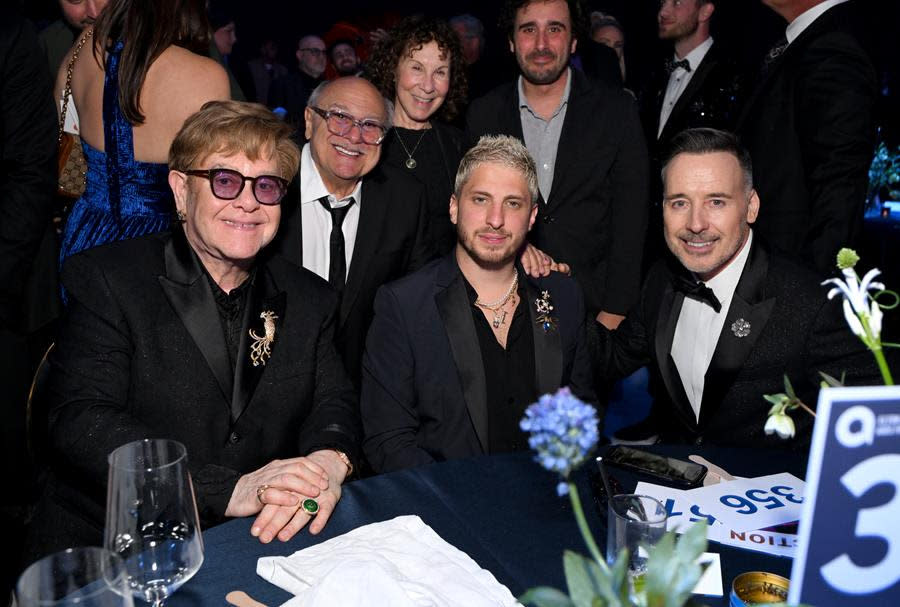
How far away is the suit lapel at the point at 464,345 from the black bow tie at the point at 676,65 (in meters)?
2.91

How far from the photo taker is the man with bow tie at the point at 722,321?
2369 millimetres

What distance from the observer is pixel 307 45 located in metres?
9.44

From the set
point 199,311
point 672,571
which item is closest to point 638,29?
point 199,311

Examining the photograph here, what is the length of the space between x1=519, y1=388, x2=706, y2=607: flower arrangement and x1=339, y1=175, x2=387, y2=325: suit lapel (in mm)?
2317

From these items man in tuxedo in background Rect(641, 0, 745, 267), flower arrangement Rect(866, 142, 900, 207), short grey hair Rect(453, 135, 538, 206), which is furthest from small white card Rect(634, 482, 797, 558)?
flower arrangement Rect(866, 142, 900, 207)

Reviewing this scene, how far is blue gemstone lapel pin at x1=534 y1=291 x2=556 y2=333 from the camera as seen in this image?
270 cm

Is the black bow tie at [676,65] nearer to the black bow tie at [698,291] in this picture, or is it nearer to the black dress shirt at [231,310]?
the black bow tie at [698,291]

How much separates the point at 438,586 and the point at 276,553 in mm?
354

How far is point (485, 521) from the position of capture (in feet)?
5.42

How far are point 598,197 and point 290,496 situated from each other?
2548 mm

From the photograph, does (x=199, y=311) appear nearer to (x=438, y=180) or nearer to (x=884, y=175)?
(x=438, y=180)

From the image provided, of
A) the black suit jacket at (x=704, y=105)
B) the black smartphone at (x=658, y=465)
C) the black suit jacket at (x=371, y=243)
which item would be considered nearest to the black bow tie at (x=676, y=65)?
the black suit jacket at (x=704, y=105)

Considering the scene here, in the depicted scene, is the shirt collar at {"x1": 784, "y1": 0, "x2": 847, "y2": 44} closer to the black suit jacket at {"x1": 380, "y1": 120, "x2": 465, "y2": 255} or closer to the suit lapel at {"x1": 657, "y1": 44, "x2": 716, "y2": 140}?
the suit lapel at {"x1": 657, "y1": 44, "x2": 716, "y2": 140}

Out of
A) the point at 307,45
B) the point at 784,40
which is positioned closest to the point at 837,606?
the point at 784,40
